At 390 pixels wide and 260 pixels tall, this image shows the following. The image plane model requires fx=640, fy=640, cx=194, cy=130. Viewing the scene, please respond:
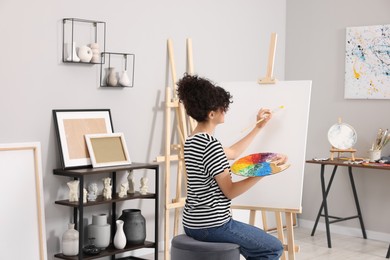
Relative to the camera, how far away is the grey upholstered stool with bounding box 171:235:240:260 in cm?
305

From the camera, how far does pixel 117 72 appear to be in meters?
4.48

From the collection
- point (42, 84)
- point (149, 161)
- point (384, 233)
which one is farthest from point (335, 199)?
point (42, 84)

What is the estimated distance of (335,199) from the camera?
18.8 ft

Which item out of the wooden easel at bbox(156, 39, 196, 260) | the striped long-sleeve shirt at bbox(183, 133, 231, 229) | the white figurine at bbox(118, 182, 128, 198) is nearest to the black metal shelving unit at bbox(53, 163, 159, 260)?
the white figurine at bbox(118, 182, 128, 198)

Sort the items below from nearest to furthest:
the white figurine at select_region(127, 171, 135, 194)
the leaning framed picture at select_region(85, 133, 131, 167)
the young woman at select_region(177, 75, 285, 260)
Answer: the young woman at select_region(177, 75, 285, 260), the leaning framed picture at select_region(85, 133, 131, 167), the white figurine at select_region(127, 171, 135, 194)

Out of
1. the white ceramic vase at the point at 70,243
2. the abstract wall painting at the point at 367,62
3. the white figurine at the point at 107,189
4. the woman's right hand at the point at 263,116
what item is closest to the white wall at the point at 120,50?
the white ceramic vase at the point at 70,243

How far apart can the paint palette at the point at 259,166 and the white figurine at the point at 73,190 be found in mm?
1215

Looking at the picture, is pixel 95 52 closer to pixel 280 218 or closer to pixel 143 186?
pixel 143 186

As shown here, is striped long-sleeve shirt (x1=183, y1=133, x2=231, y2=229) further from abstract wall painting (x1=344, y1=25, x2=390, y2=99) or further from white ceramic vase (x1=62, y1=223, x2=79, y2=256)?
abstract wall painting (x1=344, y1=25, x2=390, y2=99)

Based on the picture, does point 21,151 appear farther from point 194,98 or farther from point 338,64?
point 338,64

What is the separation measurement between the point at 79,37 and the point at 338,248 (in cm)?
265

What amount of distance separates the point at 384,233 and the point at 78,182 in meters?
2.76

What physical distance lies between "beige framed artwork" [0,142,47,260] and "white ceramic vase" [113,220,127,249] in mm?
480

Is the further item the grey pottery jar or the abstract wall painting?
the abstract wall painting
